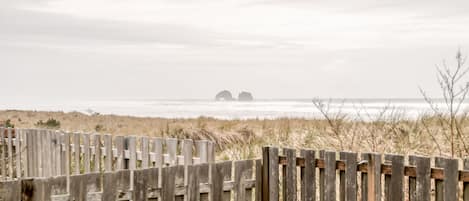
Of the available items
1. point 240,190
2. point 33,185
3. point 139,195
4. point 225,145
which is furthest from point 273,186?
point 225,145

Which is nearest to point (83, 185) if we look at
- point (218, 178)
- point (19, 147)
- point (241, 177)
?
point (218, 178)

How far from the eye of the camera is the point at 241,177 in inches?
241

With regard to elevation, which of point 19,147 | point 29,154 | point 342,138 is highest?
point 342,138

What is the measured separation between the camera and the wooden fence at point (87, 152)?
7.45m

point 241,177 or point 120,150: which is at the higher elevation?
point 120,150

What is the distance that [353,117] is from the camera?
1492 centimetres

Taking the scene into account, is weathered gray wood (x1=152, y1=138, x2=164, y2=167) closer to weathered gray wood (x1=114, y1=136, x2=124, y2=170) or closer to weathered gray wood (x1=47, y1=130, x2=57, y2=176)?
weathered gray wood (x1=114, y1=136, x2=124, y2=170)

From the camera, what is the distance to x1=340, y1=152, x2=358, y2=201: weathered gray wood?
5.57 metres

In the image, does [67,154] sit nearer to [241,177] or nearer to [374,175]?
[241,177]

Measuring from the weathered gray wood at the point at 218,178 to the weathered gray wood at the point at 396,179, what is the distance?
1.58 meters

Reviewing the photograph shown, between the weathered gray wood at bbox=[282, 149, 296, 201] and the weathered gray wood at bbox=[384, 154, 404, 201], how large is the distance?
3.41ft

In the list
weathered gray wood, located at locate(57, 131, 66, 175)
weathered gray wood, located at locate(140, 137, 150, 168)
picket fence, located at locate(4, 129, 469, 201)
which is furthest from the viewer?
weathered gray wood, located at locate(57, 131, 66, 175)

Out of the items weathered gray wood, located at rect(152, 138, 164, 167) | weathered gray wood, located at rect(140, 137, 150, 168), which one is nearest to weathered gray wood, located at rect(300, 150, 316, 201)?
weathered gray wood, located at rect(152, 138, 164, 167)

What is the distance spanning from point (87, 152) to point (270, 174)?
3.65 meters
